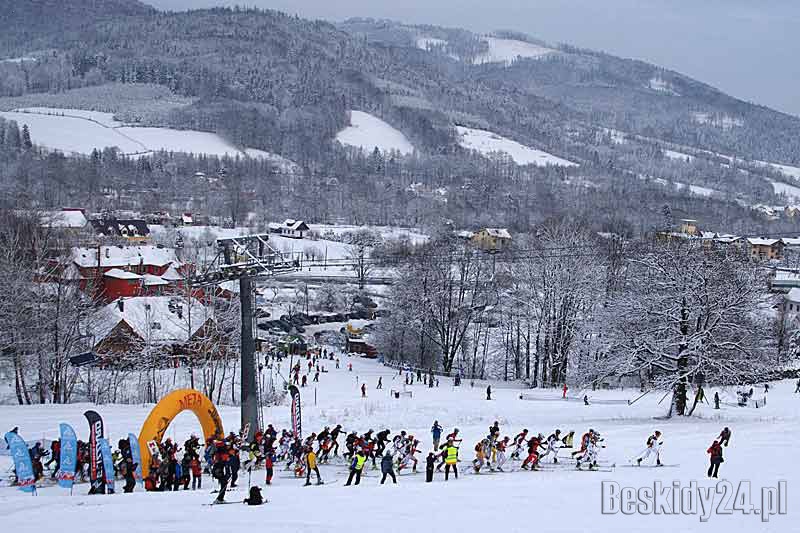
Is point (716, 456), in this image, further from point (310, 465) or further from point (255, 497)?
point (255, 497)

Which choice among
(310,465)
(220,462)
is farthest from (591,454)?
(220,462)

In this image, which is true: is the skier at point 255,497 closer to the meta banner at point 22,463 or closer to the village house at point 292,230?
the meta banner at point 22,463

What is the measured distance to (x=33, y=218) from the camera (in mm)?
55000

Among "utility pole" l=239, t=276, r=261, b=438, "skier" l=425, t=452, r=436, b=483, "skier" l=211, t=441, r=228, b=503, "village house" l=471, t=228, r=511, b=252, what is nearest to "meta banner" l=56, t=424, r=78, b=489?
"skier" l=211, t=441, r=228, b=503

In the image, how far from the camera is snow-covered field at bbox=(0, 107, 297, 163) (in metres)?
175

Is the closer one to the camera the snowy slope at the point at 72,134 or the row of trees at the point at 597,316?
the row of trees at the point at 597,316

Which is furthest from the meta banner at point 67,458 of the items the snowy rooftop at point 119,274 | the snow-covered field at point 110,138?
the snow-covered field at point 110,138

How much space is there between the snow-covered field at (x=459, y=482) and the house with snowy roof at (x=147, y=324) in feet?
45.4

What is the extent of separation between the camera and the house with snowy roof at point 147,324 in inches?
1650

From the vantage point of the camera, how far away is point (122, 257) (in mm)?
68375

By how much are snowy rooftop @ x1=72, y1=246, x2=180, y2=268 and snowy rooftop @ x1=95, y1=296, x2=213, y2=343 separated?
618 inches

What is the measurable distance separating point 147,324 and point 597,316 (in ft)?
80.7

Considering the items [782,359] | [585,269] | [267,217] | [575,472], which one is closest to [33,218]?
[585,269]

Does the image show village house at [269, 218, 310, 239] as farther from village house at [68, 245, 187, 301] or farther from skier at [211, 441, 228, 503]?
skier at [211, 441, 228, 503]
